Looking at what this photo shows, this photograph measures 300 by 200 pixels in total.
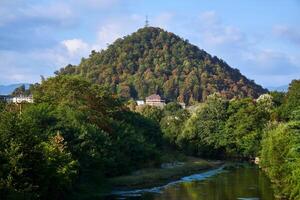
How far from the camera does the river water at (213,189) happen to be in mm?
58031

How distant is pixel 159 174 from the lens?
75.0 m

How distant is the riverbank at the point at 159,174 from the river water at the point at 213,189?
197 cm

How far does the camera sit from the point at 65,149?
56.0 metres

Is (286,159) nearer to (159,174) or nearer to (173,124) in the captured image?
(159,174)

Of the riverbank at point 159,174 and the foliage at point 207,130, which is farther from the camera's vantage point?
the foliage at point 207,130

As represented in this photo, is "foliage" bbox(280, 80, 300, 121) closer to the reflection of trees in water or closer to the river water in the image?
the river water

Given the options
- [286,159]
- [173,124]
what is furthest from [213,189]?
[173,124]

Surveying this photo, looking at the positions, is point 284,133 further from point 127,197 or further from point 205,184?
point 127,197

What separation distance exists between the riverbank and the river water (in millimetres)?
1968

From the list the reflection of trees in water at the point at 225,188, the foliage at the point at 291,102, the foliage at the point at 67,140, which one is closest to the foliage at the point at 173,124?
the foliage at the point at 67,140

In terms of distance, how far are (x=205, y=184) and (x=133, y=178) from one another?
358 inches

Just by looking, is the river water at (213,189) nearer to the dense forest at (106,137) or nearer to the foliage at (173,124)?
the dense forest at (106,137)

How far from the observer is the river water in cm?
5803

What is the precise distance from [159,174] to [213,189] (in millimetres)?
12222
